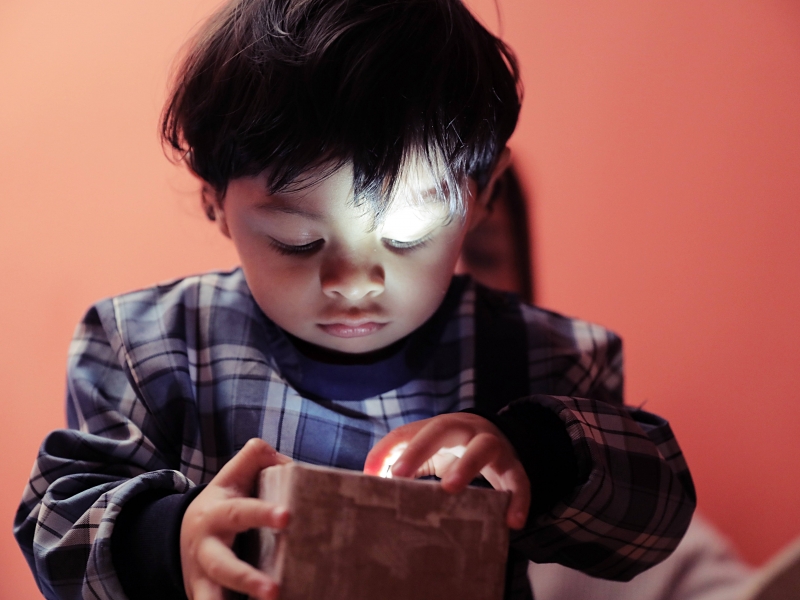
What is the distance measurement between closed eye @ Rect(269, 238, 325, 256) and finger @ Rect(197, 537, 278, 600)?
0.19m

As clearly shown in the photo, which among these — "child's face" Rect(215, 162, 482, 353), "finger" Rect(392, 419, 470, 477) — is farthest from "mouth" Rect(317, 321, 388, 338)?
"finger" Rect(392, 419, 470, 477)

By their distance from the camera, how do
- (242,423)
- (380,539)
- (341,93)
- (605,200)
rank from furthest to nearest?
1. (605,200)
2. (242,423)
3. (341,93)
4. (380,539)

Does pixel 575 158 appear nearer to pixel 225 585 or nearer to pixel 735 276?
pixel 735 276

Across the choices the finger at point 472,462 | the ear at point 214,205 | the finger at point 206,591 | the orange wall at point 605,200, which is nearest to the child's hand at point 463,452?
the finger at point 472,462

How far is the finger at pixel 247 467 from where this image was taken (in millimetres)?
396

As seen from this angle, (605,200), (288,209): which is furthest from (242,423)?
(605,200)

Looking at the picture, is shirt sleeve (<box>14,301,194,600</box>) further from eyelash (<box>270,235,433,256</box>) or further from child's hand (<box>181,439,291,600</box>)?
eyelash (<box>270,235,433,256</box>)

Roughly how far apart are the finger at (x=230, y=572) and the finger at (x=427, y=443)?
3.9 inches

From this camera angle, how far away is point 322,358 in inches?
23.1

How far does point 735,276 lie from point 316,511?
56 centimetres

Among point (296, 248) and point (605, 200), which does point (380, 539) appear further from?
point (605, 200)

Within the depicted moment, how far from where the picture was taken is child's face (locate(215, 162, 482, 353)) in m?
0.46

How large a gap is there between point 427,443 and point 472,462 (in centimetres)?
4

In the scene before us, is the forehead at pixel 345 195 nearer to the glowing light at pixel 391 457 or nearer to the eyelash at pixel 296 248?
the eyelash at pixel 296 248
